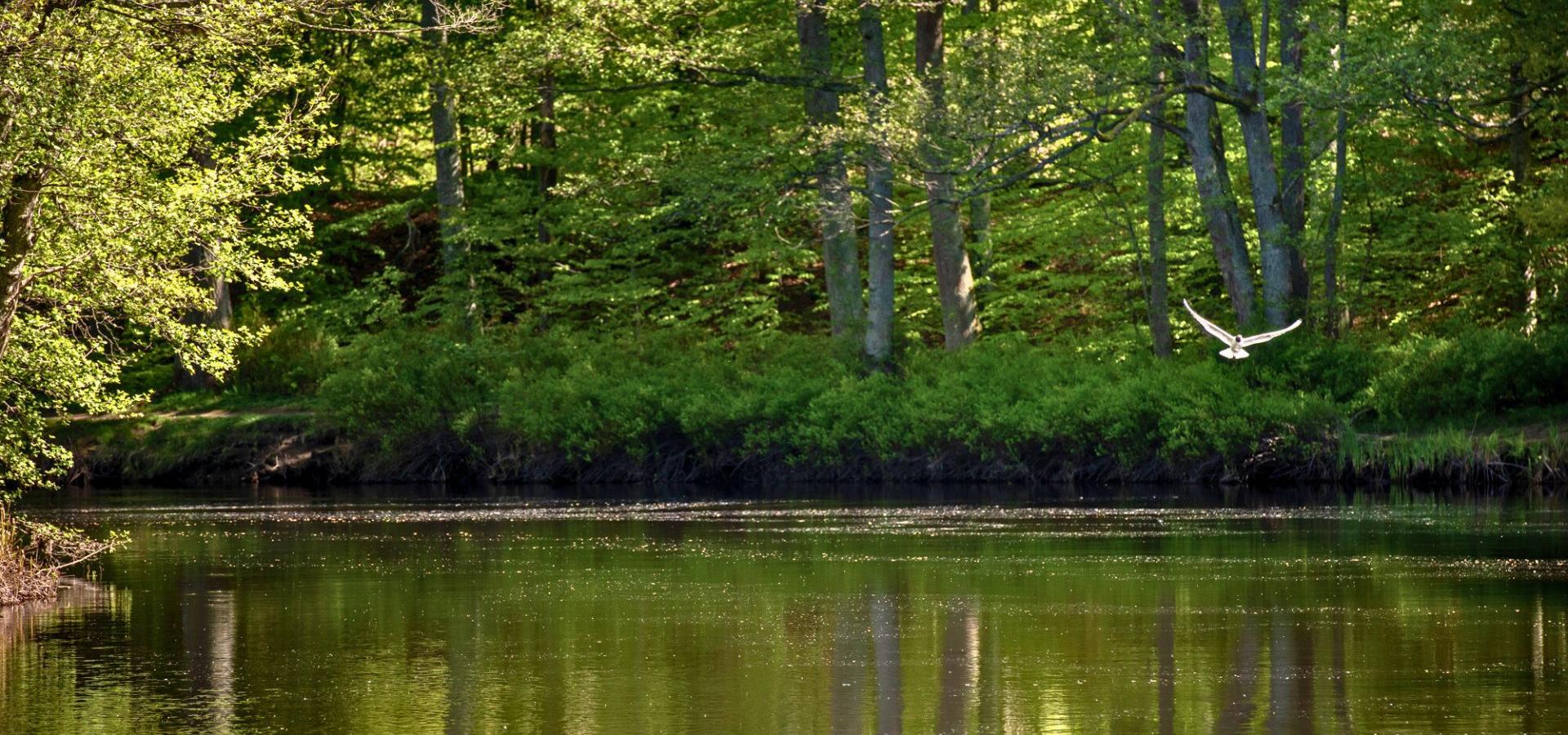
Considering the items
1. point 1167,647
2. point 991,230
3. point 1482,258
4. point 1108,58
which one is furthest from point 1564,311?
point 1167,647

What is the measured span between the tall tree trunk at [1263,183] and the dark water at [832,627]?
271 inches

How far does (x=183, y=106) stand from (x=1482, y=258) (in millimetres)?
22157

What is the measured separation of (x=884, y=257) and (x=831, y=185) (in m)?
2.04

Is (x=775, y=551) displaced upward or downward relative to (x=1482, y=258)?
downward

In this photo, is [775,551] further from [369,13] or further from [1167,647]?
[1167,647]

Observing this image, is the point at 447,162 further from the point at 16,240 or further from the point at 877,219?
the point at 16,240

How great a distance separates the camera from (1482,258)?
3297 centimetres

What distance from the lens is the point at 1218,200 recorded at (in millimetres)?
31094

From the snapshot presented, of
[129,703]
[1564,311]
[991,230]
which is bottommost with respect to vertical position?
[129,703]

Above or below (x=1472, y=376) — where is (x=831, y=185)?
above

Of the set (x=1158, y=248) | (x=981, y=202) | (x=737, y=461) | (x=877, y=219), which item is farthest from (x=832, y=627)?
(x=981, y=202)

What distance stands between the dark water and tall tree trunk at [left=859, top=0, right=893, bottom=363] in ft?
32.2

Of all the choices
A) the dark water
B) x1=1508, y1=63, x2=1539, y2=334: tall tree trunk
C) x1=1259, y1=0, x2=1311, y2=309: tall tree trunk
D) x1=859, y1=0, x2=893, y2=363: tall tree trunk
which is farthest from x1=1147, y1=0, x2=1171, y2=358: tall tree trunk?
the dark water

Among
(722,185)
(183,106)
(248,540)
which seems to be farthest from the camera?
(722,185)
